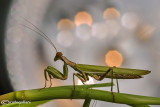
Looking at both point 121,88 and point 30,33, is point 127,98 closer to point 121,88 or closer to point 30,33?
point 121,88

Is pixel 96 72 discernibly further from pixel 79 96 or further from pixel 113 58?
pixel 79 96

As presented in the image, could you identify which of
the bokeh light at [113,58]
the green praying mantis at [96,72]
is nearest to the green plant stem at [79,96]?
the green praying mantis at [96,72]

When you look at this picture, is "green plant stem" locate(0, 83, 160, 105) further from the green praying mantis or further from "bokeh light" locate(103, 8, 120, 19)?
"bokeh light" locate(103, 8, 120, 19)

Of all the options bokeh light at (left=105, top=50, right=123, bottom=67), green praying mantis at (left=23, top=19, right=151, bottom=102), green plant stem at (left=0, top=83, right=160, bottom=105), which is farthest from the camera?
bokeh light at (left=105, top=50, right=123, bottom=67)

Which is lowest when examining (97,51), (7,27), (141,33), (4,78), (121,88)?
(121,88)

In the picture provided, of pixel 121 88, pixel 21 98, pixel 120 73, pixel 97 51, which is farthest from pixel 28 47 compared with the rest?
pixel 21 98

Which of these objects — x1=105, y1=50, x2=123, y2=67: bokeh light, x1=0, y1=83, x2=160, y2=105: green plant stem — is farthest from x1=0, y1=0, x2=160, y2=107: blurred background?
x1=0, y1=83, x2=160, y2=105: green plant stem
